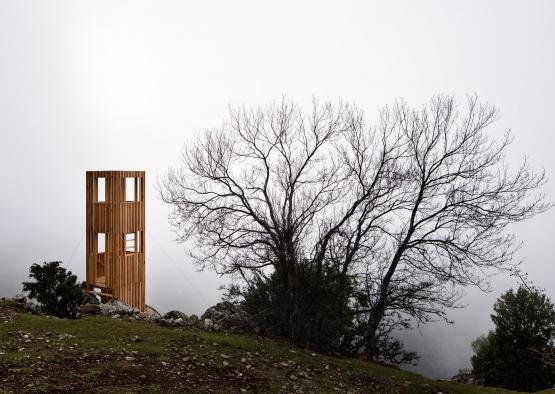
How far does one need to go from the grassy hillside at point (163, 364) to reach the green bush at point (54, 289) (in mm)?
1435

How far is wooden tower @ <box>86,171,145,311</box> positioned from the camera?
1925cm

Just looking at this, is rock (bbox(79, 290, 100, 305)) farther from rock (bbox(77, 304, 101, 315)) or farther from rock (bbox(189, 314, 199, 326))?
rock (bbox(189, 314, 199, 326))

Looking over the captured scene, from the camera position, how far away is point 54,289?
51.4ft

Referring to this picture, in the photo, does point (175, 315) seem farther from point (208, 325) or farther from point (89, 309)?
point (89, 309)

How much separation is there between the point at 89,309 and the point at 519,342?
14813mm

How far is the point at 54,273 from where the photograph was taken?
1579 centimetres

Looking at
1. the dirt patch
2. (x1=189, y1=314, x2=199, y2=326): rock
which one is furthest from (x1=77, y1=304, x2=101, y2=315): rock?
the dirt patch

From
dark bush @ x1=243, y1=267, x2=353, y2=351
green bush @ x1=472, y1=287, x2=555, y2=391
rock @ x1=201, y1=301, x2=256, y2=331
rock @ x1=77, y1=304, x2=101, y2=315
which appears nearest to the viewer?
dark bush @ x1=243, y1=267, x2=353, y2=351

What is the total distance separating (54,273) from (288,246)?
22.9 ft

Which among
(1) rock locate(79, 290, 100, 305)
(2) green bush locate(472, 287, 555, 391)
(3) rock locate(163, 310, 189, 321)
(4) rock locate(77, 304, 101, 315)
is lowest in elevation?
(2) green bush locate(472, 287, 555, 391)

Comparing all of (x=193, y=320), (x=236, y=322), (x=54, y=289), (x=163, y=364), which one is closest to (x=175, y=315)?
(x=193, y=320)


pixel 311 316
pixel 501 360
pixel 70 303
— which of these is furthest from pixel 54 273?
pixel 501 360

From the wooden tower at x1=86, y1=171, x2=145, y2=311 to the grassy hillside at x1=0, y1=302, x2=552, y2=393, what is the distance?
223 inches

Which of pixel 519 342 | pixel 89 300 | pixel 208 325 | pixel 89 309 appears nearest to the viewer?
Answer: pixel 208 325
